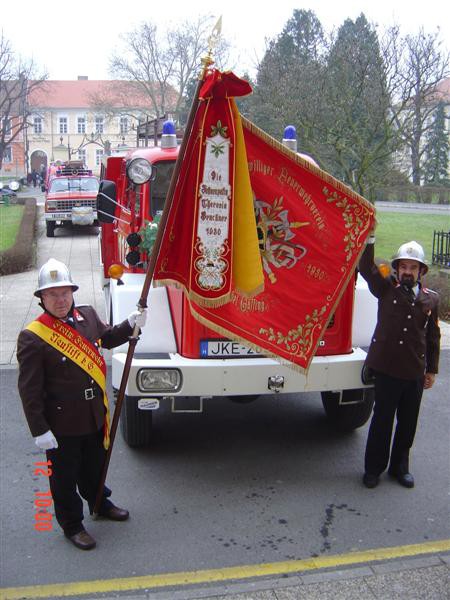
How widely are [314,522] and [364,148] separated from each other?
498 inches

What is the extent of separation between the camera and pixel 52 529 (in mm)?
4391

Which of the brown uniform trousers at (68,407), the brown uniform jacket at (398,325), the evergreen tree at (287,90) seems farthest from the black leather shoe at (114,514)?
the evergreen tree at (287,90)

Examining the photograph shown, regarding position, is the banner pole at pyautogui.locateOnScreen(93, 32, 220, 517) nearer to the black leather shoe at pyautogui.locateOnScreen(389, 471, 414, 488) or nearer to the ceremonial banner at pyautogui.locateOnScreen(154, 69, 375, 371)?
the ceremonial banner at pyautogui.locateOnScreen(154, 69, 375, 371)

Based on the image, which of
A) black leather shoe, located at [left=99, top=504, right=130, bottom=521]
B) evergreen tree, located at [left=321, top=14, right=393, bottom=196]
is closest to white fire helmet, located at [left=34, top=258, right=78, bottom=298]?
black leather shoe, located at [left=99, top=504, right=130, bottom=521]

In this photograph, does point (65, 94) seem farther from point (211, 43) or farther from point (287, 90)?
point (211, 43)

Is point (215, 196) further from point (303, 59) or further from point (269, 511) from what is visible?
point (303, 59)

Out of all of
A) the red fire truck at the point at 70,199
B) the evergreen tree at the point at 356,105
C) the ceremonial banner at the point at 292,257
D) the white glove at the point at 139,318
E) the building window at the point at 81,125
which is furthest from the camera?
the building window at the point at 81,125

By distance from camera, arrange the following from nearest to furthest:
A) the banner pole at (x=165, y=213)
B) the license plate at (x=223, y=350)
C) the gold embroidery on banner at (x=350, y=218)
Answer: the banner pole at (x=165, y=213) → the gold embroidery on banner at (x=350, y=218) → the license plate at (x=223, y=350)

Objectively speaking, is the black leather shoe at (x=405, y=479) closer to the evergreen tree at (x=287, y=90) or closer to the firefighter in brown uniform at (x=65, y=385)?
the firefighter in brown uniform at (x=65, y=385)

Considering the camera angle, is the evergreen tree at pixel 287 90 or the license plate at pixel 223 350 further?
the evergreen tree at pixel 287 90

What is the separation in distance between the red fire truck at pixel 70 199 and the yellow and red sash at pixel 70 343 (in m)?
17.7

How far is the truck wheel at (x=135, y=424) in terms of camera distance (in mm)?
5359

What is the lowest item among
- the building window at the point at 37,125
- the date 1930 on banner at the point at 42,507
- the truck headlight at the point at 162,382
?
the date 1930 on banner at the point at 42,507

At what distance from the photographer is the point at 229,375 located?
474 centimetres
